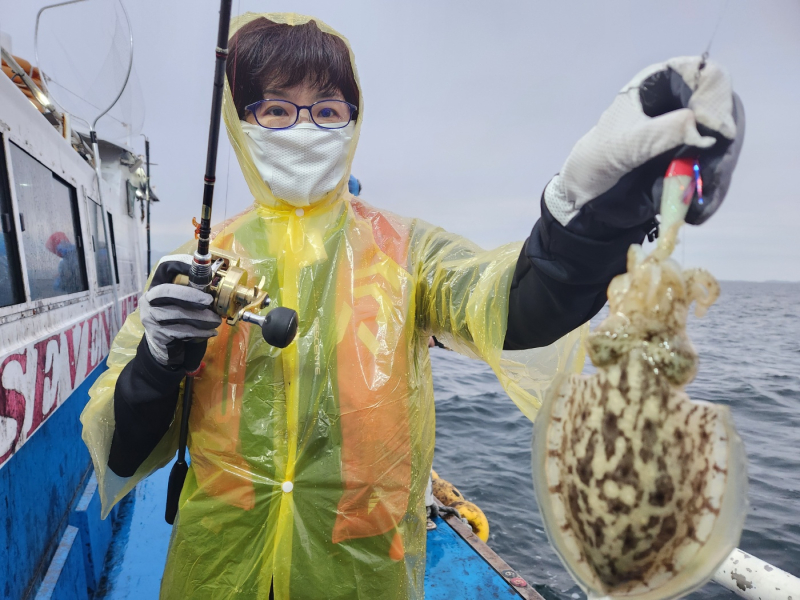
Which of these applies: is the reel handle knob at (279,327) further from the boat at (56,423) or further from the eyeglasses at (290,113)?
the boat at (56,423)

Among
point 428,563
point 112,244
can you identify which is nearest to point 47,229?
point 112,244

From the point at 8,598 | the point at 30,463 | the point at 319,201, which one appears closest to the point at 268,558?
the point at 319,201

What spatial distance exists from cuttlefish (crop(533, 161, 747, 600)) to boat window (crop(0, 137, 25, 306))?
2.99 metres

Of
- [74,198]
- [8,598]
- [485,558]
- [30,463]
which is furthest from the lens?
[74,198]

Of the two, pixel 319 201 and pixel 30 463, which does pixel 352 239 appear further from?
pixel 30 463

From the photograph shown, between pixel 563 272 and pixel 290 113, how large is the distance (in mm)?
1332

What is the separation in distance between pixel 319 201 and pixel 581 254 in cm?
117

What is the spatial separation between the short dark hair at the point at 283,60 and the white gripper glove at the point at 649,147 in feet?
3.83

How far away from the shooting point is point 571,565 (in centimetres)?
110

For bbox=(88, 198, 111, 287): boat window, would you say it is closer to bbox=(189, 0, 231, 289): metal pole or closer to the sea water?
bbox=(189, 0, 231, 289): metal pole

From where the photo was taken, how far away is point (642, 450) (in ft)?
3.26

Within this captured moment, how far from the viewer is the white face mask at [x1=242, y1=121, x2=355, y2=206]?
74.7 inches

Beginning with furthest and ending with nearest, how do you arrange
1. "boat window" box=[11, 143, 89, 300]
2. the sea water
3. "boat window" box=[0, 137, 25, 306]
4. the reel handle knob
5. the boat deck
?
1. the sea water
2. the boat deck
3. "boat window" box=[11, 143, 89, 300]
4. "boat window" box=[0, 137, 25, 306]
5. the reel handle knob

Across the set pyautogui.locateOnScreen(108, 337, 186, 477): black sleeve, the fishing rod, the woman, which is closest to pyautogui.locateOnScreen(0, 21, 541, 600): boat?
pyautogui.locateOnScreen(108, 337, 186, 477): black sleeve
